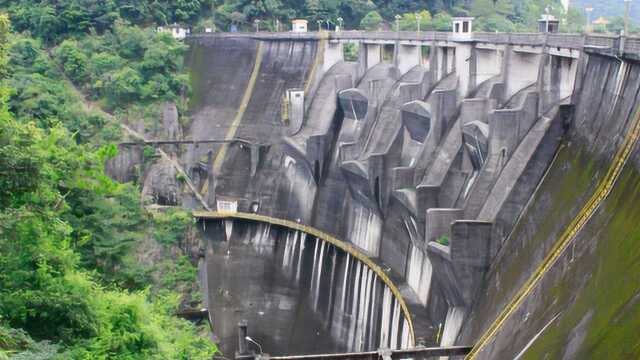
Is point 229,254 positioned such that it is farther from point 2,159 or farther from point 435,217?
point 2,159

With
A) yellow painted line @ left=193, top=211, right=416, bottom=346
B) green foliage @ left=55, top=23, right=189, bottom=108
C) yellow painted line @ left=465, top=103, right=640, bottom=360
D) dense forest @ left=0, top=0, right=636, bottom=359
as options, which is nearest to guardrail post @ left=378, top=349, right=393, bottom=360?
yellow painted line @ left=465, top=103, right=640, bottom=360

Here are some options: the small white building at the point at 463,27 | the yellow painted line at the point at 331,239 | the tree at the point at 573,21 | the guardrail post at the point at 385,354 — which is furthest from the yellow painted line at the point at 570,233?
the tree at the point at 573,21

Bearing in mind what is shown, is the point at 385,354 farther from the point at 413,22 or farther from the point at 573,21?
the point at 573,21

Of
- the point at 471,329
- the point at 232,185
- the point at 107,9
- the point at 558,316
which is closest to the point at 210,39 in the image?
the point at 107,9

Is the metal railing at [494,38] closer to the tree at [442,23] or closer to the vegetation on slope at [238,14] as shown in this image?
the vegetation on slope at [238,14]

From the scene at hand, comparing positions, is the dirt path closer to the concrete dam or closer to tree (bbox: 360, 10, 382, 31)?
the concrete dam

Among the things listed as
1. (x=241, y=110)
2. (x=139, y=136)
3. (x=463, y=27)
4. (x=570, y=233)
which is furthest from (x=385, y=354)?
(x=241, y=110)
